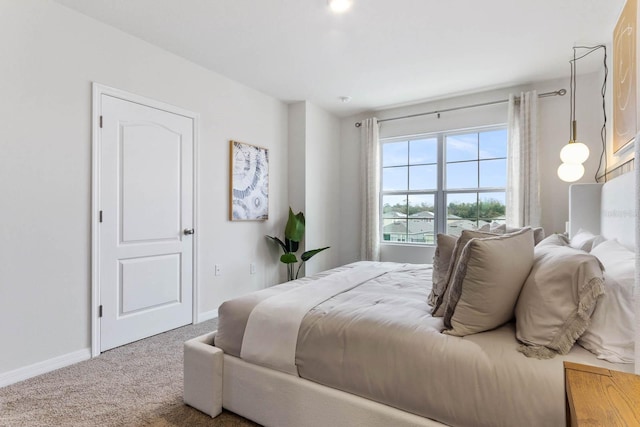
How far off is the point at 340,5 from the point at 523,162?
260 cm

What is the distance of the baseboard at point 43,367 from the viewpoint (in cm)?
200

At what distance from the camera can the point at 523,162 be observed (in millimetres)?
3518

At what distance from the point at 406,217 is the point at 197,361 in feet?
11.2

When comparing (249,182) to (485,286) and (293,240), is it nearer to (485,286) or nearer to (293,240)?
(293,240)

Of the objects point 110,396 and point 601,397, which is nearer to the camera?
point 601,397

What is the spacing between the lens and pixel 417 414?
3.97ft

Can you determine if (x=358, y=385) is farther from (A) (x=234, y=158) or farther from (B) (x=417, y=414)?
(A) (x=234, y=158)

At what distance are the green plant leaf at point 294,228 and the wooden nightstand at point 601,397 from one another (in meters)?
3.23

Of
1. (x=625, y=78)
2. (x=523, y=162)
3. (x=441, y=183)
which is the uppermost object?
(x=625, y=78)

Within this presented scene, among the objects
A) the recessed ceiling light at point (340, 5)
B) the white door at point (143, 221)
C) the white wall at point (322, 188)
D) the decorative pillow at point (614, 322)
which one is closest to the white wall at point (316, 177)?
the white wall at point (322, 188)

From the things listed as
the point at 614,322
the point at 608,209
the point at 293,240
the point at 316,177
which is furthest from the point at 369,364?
the point at 316,177

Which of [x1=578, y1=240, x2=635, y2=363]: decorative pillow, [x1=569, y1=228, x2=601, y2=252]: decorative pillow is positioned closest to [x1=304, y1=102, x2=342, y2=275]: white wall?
[x1=569, y1=228, x2=601, y2=252]: decorative pillow

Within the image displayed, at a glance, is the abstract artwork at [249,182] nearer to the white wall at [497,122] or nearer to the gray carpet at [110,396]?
the white wall at [497,122]

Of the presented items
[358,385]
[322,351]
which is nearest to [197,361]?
[322,351]
